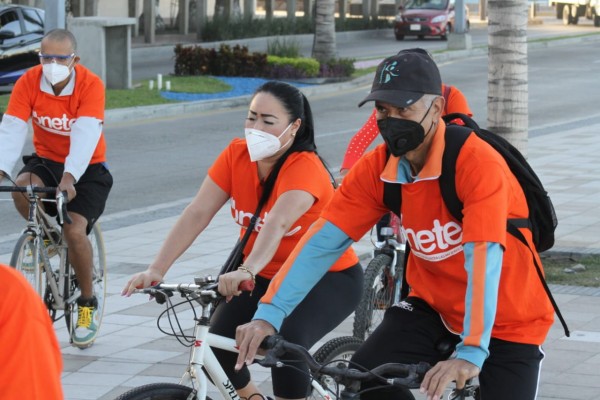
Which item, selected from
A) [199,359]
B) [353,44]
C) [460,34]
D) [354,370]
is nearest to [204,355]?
[199,359]

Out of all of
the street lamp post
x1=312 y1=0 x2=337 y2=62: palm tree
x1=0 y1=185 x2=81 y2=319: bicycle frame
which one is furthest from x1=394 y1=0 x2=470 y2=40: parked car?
x1=0 y1=185 x2=81 y2=319: bicycle frame

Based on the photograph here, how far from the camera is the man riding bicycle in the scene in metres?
7.32

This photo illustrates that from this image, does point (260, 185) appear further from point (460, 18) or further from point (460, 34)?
point (460, 18)

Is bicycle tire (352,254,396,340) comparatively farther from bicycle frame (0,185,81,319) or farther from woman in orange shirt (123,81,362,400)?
bicycle frame (0,185,81,319)

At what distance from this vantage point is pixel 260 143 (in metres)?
4.97

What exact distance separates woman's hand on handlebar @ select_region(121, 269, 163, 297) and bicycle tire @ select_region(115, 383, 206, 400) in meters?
0.52

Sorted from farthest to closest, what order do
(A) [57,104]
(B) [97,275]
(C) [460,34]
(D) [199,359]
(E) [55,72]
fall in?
(C) [460,34] < (B) [97,275] < (A) [57,104] < (E) [55,72] < (D) [199,359]

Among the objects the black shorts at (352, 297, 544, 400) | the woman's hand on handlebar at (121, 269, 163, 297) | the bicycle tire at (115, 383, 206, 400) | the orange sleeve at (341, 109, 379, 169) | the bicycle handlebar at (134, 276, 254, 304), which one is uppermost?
the orange sleeve at (341, 109, 379, 169)

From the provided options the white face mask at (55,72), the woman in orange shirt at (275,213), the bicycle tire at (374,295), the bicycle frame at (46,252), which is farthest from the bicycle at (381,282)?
the white face mask at (55,72)

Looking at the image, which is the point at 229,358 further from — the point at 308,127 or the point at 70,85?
the point at 70,85

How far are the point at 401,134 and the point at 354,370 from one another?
767 millimetres

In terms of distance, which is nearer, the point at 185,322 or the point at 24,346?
the point at 24,346

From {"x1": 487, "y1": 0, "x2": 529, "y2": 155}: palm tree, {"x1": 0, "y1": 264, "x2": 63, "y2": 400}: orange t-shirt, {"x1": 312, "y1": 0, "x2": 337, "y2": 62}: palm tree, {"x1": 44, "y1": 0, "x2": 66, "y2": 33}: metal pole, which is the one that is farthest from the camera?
{"x1": 312, "y1": 0, "x2": 337, "y2": 62}: palm tree

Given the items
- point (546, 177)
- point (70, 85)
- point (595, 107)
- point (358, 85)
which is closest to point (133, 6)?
point (358, 85)
